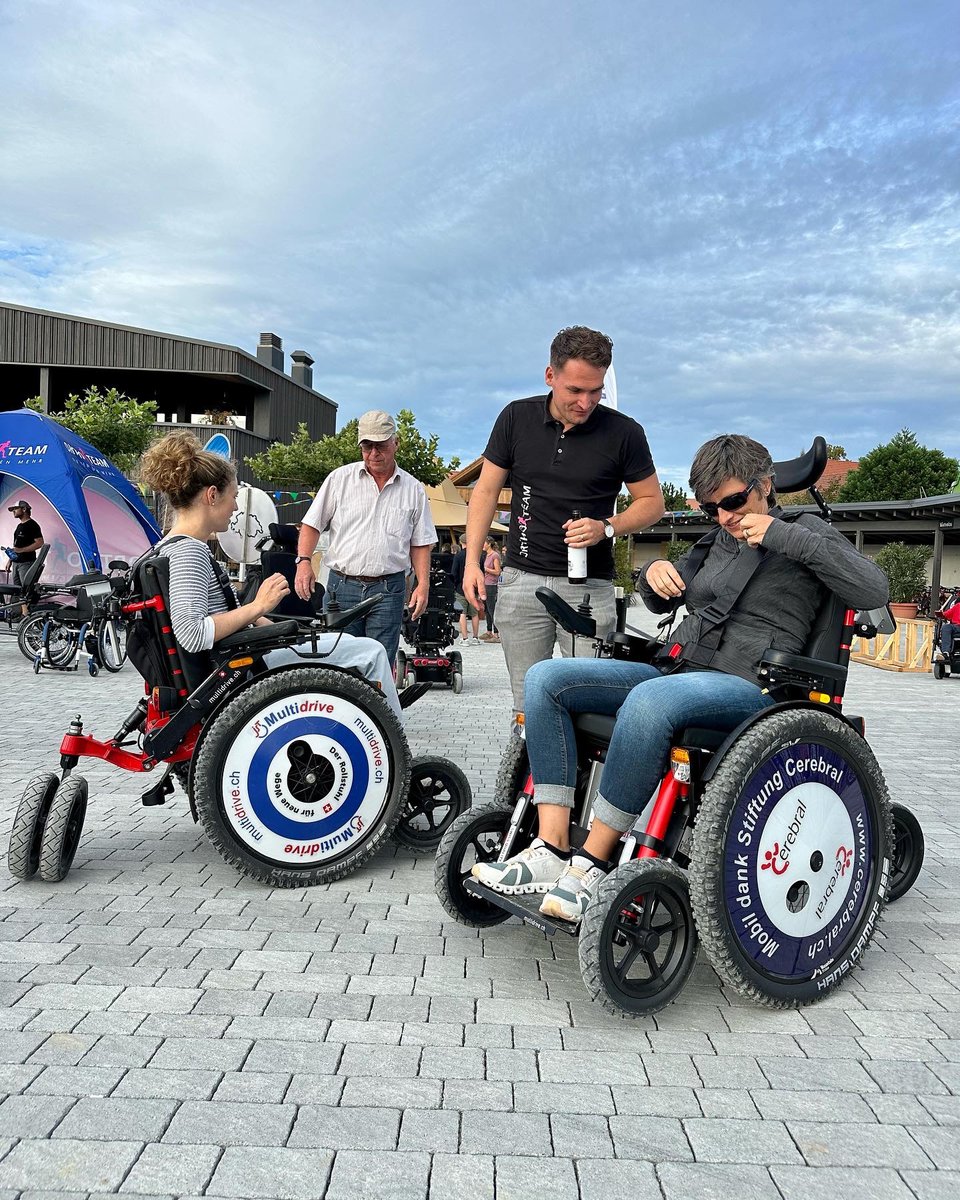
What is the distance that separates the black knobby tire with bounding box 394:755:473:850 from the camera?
154 inches

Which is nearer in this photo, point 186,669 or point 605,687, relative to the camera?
point 605,687

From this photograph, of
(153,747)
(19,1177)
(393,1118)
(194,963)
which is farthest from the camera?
(153,747)

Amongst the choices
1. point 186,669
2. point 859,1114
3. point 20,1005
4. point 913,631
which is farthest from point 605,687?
point 913,631

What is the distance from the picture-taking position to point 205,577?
366cm

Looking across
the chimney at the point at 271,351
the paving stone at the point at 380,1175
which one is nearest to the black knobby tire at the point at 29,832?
the paving stone at the point at 380,1175

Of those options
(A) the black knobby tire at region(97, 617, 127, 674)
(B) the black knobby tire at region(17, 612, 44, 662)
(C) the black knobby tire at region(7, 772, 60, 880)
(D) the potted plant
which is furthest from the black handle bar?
(D) the potted plant

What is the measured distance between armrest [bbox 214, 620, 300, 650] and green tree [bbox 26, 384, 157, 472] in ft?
76.6

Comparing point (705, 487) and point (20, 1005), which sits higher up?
point (705, 487)

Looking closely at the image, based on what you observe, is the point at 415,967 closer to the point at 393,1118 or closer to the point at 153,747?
the point at 393,1118

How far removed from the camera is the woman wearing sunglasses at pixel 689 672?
2.69 metres

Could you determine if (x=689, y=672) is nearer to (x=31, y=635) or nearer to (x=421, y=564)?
(x=421, y=564)

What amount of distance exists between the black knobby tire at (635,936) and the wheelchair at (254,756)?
1254 mm

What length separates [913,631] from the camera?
1473cm

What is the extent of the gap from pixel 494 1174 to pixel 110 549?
1432 centimetres
